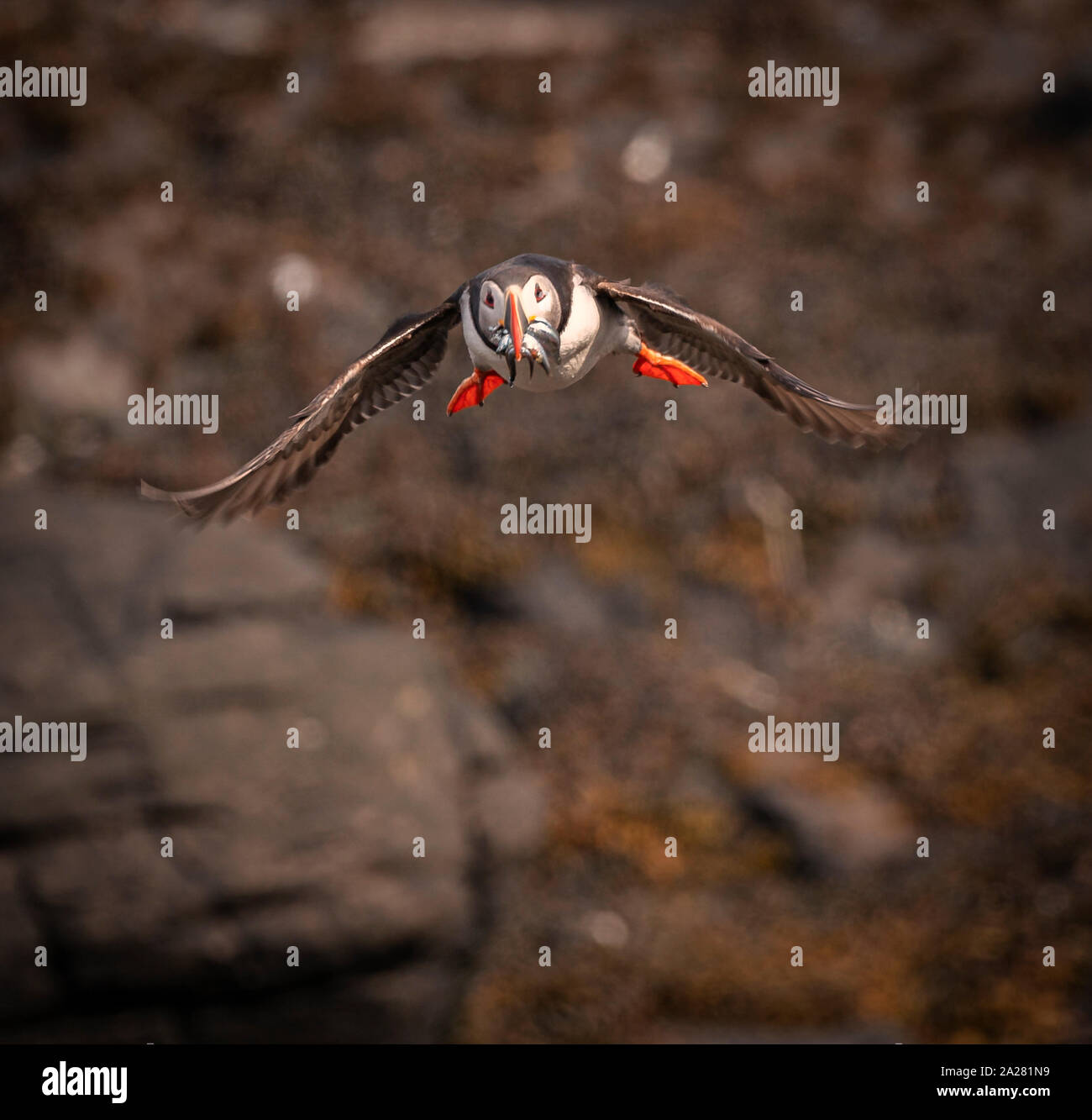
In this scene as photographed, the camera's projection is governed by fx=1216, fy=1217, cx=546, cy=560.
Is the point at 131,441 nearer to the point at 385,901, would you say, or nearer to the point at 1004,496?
the point at 385,901

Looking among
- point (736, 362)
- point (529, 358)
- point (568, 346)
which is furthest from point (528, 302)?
→ point (736, 362)

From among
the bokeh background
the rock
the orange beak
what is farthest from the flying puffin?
the bokeh background

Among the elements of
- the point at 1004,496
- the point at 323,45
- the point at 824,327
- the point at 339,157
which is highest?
the point at 323,45

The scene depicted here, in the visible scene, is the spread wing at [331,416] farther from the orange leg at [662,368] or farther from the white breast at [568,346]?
the orange leg at [662,368]

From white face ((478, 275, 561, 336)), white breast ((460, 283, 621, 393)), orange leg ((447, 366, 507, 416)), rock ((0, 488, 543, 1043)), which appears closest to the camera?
white face ((478, 275, 561, 336))

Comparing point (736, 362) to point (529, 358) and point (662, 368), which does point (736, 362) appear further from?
point (529, 358)

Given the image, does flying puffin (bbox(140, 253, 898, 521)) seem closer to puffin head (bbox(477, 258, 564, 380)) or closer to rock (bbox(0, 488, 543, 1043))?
Result: puffin head (bbox(477, 258, 564, 380))
